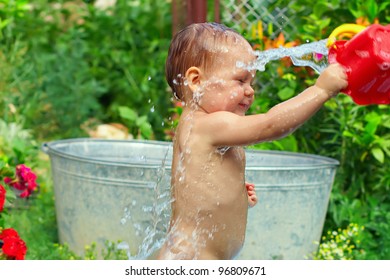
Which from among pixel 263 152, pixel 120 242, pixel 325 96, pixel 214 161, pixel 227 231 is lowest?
pixel 120 242

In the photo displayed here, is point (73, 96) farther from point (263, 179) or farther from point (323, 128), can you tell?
point (263, 179)

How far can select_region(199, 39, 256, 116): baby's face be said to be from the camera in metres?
2.65

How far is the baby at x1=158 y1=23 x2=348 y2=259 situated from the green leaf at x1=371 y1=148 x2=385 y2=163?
175cm

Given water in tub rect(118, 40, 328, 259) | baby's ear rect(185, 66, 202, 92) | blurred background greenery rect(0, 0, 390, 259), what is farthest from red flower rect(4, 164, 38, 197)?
baby's ear rect(185, 66, 202, 92)

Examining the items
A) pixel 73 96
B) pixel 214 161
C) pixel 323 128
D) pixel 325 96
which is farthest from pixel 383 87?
pixel 73 96

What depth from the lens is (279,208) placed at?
157 inches

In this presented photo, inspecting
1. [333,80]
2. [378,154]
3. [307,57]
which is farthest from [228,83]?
[378,154]

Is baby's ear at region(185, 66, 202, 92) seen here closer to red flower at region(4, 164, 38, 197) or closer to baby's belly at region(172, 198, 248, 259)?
→ baby's belly at region(172, 198, 248, 259)

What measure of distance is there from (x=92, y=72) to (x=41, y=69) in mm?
609

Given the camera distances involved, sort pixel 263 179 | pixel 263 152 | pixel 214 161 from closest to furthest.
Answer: pixel 214 161 → pixel 263 179 → pixel 263 152

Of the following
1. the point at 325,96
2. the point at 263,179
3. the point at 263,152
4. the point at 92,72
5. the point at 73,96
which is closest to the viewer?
the point at 325,96

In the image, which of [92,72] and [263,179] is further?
[92,72]

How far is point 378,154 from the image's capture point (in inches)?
171

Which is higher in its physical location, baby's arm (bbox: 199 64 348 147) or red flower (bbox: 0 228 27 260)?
baby's arm (bbox: 199 64 348 147)
